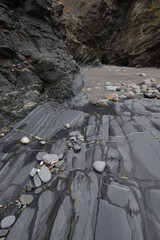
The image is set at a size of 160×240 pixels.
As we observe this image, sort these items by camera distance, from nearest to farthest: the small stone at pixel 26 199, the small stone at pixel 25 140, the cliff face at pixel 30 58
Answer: the small stone at pixel 26 199, the small stone at pixel 25 140, the cliff face at pixel 30 58

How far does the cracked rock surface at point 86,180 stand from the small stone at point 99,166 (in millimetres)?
47

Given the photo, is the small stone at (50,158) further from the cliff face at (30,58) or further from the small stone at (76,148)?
the cliff face at (30,58)

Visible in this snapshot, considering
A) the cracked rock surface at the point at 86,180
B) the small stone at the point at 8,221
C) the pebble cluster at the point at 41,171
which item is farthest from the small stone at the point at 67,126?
the small stone at the point at 8,221

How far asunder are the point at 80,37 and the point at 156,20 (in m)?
4.60

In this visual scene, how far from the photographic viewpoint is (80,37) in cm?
844

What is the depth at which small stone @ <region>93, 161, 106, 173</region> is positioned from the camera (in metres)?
1.29

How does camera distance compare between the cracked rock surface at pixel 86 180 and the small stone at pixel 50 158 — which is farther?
the small stone at pixel 50 158

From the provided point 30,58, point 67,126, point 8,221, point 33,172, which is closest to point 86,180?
point 33,172

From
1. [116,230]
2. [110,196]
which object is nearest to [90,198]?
[110,196]

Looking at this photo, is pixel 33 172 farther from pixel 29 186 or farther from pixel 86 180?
pixel 86 180

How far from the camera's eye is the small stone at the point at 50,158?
56.5 inches

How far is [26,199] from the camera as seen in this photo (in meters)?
1.14

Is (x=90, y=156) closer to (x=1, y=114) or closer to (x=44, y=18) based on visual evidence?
(x=1, y=114)

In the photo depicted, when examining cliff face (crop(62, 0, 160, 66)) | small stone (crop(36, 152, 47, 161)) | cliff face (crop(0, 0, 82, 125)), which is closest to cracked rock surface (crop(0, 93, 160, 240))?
small stone (crop(36, 152, 47, 161))
